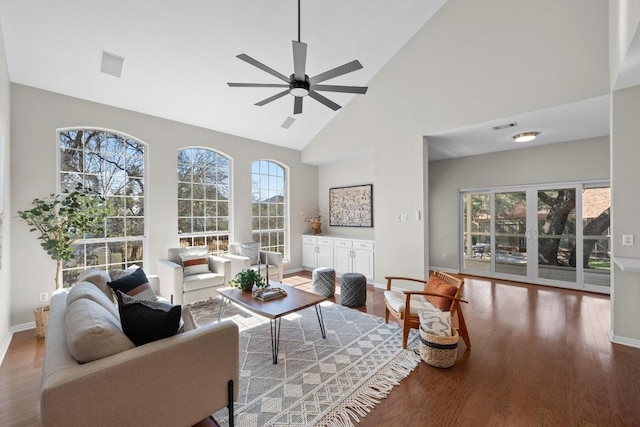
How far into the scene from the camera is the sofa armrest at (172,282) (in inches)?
148

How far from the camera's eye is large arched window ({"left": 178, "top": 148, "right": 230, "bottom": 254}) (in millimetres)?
4852

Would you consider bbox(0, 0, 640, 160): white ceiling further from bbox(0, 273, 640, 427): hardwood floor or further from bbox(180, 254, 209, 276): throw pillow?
bbox(0, 273, 640, 427): hardwood floor

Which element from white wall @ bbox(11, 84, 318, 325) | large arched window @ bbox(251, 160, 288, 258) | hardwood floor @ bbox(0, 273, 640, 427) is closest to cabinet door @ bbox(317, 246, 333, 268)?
large arched window @ bbox(251, 160, 288, 258)

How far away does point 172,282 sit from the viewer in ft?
12.4

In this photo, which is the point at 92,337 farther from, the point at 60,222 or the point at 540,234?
the point at 540,234

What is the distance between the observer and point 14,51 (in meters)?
3.03

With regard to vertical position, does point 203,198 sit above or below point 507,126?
below

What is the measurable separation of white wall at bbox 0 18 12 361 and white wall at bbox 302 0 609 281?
4656mm

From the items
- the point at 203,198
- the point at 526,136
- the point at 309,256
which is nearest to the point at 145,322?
the point at 203,198

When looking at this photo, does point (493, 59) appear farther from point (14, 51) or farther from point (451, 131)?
point (14, 51)

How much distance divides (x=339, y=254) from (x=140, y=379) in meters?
4.59

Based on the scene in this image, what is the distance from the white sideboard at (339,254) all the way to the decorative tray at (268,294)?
2452mm

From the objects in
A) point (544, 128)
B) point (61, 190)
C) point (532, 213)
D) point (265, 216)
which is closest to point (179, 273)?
point (61, 190)

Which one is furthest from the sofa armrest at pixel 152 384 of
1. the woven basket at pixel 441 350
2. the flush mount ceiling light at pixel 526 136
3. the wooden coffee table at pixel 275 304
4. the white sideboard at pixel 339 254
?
the flush mount ceiling light at pixel 526 136
